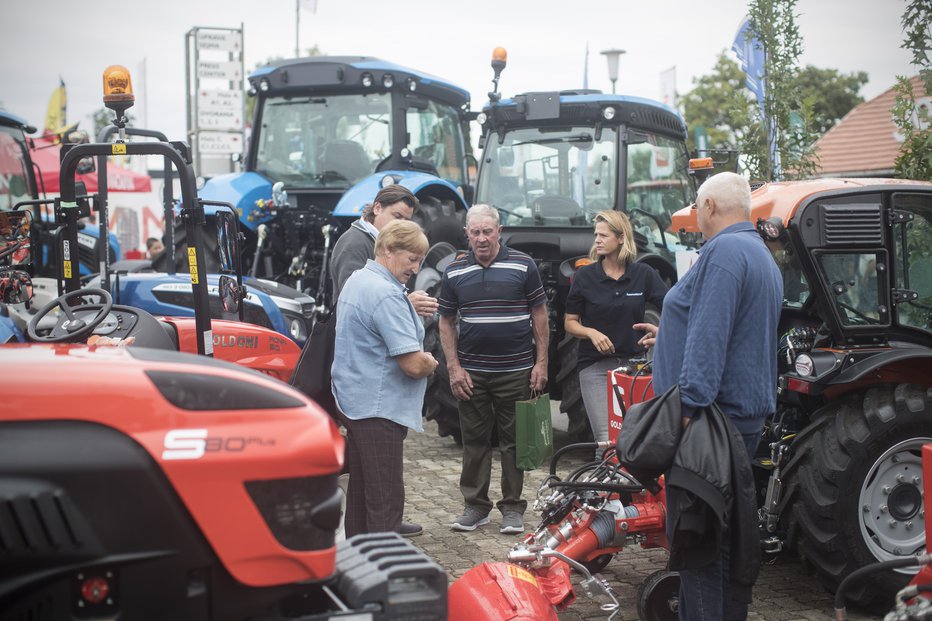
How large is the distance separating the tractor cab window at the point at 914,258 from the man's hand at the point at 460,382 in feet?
7.58

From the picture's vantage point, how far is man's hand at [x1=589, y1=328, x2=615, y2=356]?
5.81m

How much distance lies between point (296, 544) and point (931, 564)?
1.75 meters

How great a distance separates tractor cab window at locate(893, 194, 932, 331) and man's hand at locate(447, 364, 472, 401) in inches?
90.9

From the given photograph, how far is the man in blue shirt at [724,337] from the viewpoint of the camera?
10.9 feet

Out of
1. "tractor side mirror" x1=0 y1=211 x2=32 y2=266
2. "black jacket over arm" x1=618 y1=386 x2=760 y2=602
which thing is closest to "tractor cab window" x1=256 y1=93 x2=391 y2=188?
"tractor side mirror" x1=0 y1=211 x2=32 y2=266

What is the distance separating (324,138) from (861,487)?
720 cm

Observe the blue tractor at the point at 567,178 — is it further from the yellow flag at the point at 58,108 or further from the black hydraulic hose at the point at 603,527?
the yellow flag at the point at 58,108

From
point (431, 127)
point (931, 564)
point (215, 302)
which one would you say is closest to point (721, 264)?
point (931, 564)

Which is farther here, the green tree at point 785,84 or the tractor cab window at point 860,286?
the green tree at point 785,84

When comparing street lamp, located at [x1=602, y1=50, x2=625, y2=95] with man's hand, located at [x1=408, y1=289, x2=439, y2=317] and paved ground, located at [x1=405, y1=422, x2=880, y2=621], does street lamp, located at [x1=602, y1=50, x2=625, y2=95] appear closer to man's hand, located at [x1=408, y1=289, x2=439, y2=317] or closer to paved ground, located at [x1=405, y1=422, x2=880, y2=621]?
paved ground, located at [x1=405, y1=422, x2=880, y2=621]

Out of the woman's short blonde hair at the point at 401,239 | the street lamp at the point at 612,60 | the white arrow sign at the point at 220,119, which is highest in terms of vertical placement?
the street lamp at the point at 612,60

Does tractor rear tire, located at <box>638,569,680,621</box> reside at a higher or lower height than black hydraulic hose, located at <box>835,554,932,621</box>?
lower

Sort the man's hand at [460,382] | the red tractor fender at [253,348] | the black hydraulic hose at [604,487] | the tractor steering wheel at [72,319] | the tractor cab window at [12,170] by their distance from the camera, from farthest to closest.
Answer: the tractor cab window at [12,170]
the man's hand at [460,382]
the red tractor fender at [253,348]
the black hydraulic hose at [604,487]
the tractor steering wheel at [72,319]

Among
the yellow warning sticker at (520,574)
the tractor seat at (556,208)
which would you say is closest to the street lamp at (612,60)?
the tractor seat at (556,208)
